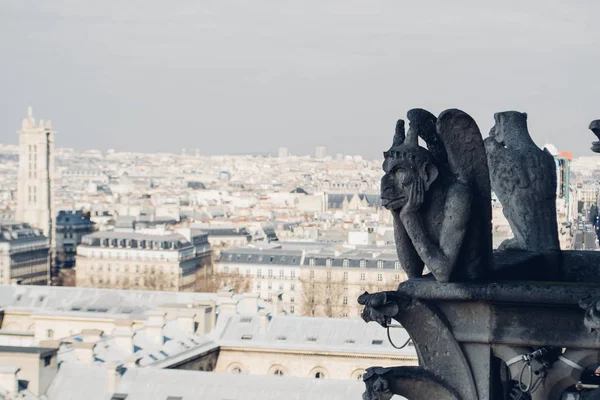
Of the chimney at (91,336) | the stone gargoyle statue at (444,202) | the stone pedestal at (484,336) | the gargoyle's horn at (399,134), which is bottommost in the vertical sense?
the chimney at (91,336)

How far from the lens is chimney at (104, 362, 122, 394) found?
30172 mm

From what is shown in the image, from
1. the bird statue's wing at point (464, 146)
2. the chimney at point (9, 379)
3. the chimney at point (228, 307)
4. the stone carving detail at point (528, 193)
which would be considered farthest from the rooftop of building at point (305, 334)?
the bird statue's wing at point (464, 146)

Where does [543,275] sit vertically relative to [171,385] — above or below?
above

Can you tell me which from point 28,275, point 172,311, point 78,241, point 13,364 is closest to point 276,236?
point 78,241

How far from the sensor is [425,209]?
512 centimetres

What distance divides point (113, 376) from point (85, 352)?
5279 millimetres

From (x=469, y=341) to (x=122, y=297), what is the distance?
53934 mm

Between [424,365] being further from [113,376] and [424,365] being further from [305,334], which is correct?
[305,334]

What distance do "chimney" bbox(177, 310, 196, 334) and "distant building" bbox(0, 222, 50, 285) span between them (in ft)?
222

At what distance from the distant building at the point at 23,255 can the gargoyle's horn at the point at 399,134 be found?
105548 millimetres

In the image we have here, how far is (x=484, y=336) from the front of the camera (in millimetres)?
5055

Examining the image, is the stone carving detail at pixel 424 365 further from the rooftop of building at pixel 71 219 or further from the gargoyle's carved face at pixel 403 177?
the rooftop of building at pixel 71 219

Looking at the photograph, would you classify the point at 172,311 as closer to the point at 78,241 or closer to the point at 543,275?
the point at 543,275

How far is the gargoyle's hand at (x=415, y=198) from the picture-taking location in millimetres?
5070
